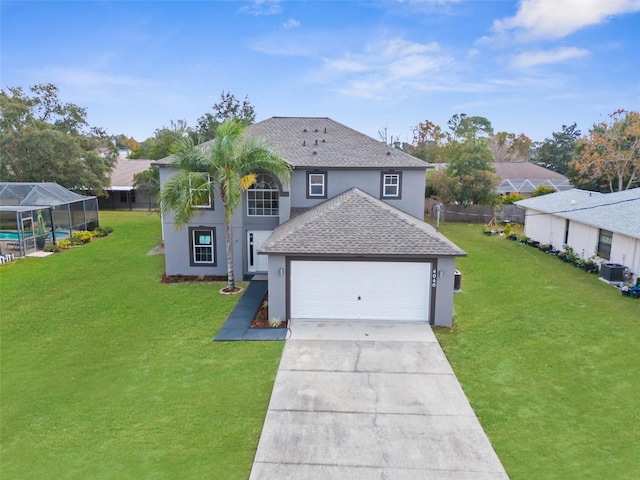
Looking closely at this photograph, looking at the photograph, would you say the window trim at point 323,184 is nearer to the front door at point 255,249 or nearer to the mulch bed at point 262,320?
the front door at point 255,249

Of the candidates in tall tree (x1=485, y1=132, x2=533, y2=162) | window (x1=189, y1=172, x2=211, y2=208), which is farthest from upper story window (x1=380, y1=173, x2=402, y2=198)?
tall tree (x1=485, y1=132, x2=533, y2=162)

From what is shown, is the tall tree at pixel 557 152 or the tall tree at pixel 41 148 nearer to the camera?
the tall tree at pixel 41 148

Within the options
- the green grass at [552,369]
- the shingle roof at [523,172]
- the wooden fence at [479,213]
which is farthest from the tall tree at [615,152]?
the green grass at [552,369]

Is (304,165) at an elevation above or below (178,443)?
above

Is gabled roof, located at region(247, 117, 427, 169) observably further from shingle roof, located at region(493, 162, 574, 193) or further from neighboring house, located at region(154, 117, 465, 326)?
shingle roof, located at region(493, 162, 574, 193)

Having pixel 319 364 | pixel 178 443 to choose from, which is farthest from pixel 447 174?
pixel 178 443

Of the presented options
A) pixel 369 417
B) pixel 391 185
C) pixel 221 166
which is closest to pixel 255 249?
pixel 221 166

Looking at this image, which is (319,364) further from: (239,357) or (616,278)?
(616,278)
